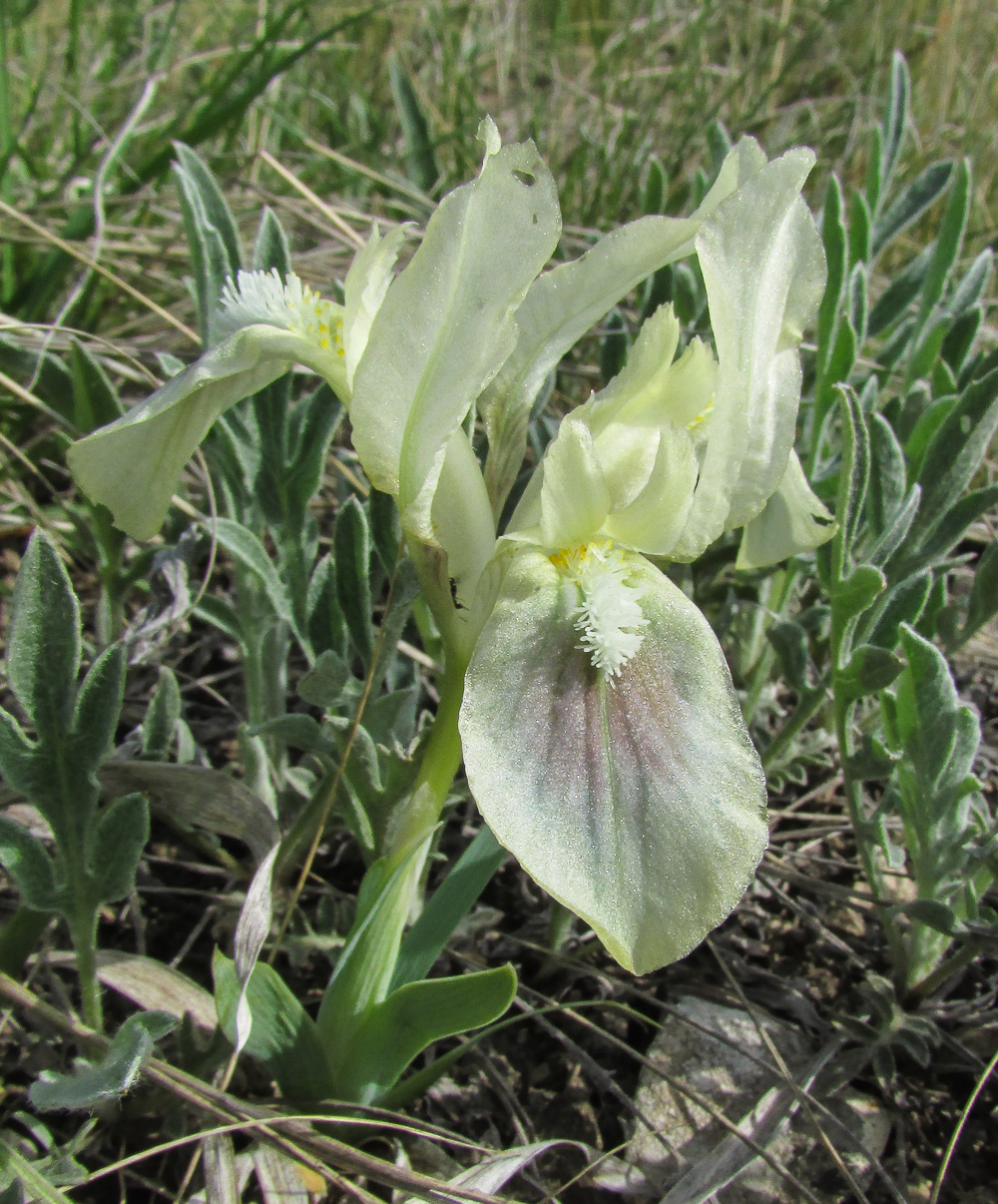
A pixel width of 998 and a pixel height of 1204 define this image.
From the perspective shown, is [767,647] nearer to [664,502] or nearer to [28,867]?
[664,502]

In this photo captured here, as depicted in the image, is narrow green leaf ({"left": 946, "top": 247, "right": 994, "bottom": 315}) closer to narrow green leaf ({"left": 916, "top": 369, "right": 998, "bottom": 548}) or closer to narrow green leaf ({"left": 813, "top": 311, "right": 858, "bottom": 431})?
narrow green leaf ({"left": 813, "top": 311, "right": 858, "bottom": 431})

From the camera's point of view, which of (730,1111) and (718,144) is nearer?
Result: (730,1111)

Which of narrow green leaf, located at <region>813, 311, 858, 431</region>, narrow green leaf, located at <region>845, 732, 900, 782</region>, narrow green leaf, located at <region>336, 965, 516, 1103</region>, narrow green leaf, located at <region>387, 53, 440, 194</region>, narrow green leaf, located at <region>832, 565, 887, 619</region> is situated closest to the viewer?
narrow green leaf, located at <region>336, 965, 516, 1103</region>

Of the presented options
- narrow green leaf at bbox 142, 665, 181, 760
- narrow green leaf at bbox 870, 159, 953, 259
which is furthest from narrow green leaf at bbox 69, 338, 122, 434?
narrow green leaf at bbox 870, 159, 953, 259

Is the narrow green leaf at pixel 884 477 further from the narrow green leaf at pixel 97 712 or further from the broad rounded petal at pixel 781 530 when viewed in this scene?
the narrow green leaf at pixel 97 712

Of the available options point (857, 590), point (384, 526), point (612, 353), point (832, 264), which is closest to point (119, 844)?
point (384, 526)

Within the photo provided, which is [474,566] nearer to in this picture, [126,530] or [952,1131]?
A: [126,530]

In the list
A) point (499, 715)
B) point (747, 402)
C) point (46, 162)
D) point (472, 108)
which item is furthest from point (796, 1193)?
point (472, 108)
